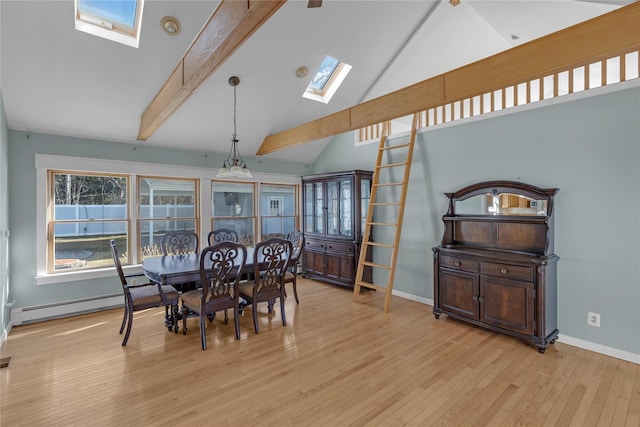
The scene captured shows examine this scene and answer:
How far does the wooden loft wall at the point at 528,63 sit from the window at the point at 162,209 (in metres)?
3.19

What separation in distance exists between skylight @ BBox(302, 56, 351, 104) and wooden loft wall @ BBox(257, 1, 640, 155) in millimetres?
1090

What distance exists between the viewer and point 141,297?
3.11 meters

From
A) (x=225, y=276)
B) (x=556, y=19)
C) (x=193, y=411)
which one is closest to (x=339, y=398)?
(x=193, y=411)

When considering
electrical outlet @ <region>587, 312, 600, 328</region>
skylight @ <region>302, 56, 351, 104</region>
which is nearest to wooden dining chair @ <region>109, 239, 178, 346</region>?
skylight @ <region>302, 56, 351, 104</region>

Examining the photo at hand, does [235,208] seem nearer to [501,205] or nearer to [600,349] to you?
[501,205]

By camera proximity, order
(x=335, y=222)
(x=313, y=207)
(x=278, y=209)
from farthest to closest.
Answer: (x=278, y=209)
(x=313, y=207)
(x=335, y=222)

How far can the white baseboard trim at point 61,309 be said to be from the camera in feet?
11.9

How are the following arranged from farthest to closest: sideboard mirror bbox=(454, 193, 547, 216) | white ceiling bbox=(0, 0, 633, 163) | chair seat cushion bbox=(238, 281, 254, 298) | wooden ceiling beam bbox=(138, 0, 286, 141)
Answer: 1. chair seat cushion bbox=(238, 281, 254, 298)
2. sideboard mirror bbox=(454, 193, 547, 216)
3. white ceiling bbox=(0, 0, 633, 163)
4. wooden ceiling beam bbox=(138, 0, 286, 141)

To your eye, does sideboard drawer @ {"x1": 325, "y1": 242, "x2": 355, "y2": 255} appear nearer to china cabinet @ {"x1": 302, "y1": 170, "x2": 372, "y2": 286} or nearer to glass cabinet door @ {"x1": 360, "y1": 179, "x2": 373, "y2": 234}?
china cabinet @ {"x1": 302, "y1": 170, "x2": 372, "y2": 286}

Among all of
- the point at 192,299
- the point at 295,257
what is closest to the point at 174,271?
the point at 192,299

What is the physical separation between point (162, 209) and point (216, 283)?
2329 millimetres

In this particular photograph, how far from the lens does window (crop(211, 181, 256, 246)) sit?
5.44m

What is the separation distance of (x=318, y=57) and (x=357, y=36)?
0.54 m

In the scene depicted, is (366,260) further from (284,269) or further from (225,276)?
(225,276)
